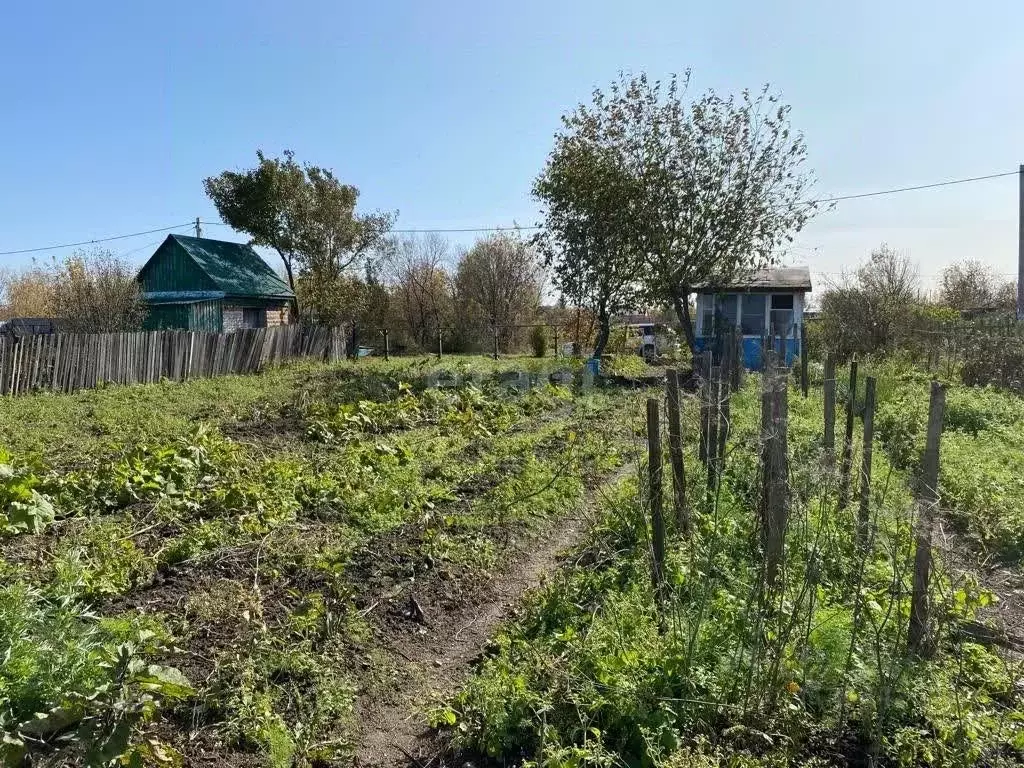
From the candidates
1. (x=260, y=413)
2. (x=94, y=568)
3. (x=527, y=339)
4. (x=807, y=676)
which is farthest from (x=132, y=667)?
(x=527, y=339)

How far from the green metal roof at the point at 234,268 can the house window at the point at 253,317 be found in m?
0.71

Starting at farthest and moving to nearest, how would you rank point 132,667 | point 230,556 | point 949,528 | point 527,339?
point 527,339 → point 949,528 → point 230,556 → point 132,667

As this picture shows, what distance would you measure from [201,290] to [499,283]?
1358 cm

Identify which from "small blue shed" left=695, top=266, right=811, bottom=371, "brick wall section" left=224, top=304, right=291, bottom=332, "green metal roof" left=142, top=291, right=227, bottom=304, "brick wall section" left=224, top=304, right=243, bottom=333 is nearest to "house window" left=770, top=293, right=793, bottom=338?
"small blue shed" left=695, top=266, right=811, bottom=371

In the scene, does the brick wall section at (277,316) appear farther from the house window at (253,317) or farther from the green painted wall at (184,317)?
the green painted wall at (184,317)

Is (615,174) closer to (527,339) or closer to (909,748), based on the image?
(527,339)

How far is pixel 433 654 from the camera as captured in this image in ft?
12.1

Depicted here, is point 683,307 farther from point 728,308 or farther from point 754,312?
point 754,312

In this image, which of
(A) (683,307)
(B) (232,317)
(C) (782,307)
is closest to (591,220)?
(A) (683,307)

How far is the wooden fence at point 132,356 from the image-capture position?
37.8 ft

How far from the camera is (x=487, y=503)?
5867 mm

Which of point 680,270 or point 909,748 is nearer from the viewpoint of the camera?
point 909,748

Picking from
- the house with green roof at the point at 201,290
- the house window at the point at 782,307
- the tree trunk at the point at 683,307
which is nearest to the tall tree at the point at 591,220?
the tree trunk at the point at 683,307

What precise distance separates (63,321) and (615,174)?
1416cm
